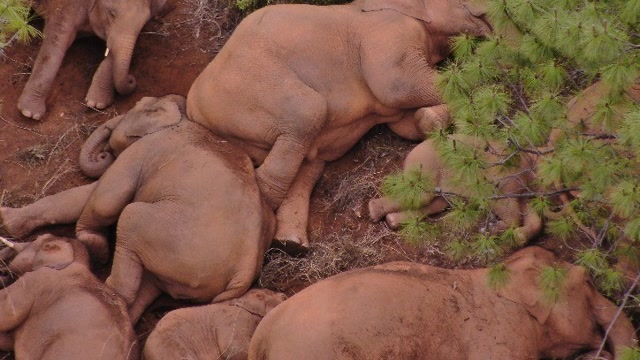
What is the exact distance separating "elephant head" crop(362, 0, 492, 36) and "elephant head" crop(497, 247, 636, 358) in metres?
1.63

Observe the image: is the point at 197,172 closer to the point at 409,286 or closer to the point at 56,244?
the point at 56,244

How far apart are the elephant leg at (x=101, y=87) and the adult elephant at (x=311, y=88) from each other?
73 centimetres

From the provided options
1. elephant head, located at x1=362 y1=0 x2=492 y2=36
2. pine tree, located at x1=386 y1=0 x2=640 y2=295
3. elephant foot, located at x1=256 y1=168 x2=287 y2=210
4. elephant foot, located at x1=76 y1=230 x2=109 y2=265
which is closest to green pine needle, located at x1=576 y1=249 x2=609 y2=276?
pine tree, located at x1=386 y1=0 x2=640 y2=295

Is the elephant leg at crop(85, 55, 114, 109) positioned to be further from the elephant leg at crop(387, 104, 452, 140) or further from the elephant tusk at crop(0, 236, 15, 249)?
the elephant leg at crop(387, 104, 452, 140)

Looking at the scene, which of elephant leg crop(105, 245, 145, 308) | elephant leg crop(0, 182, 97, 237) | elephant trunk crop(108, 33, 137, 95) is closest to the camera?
elephant leg crop(105, 245, 145, 308)

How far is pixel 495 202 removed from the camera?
4.13 metres

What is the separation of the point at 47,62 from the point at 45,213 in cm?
109

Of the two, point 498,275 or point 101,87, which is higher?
point 498,275

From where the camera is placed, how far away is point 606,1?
11.2 feet

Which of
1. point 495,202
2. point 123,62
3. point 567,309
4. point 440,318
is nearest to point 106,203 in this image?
point 123,62

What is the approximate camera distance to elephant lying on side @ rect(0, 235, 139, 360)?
4238 mm

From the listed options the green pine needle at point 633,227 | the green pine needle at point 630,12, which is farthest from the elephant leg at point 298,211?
the green pine needle at point 630,12

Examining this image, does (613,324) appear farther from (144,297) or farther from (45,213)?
(45,213)

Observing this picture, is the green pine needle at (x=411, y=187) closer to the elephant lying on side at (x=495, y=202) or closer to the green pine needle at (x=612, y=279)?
the elephant lying on side at (x=495, y=202)
